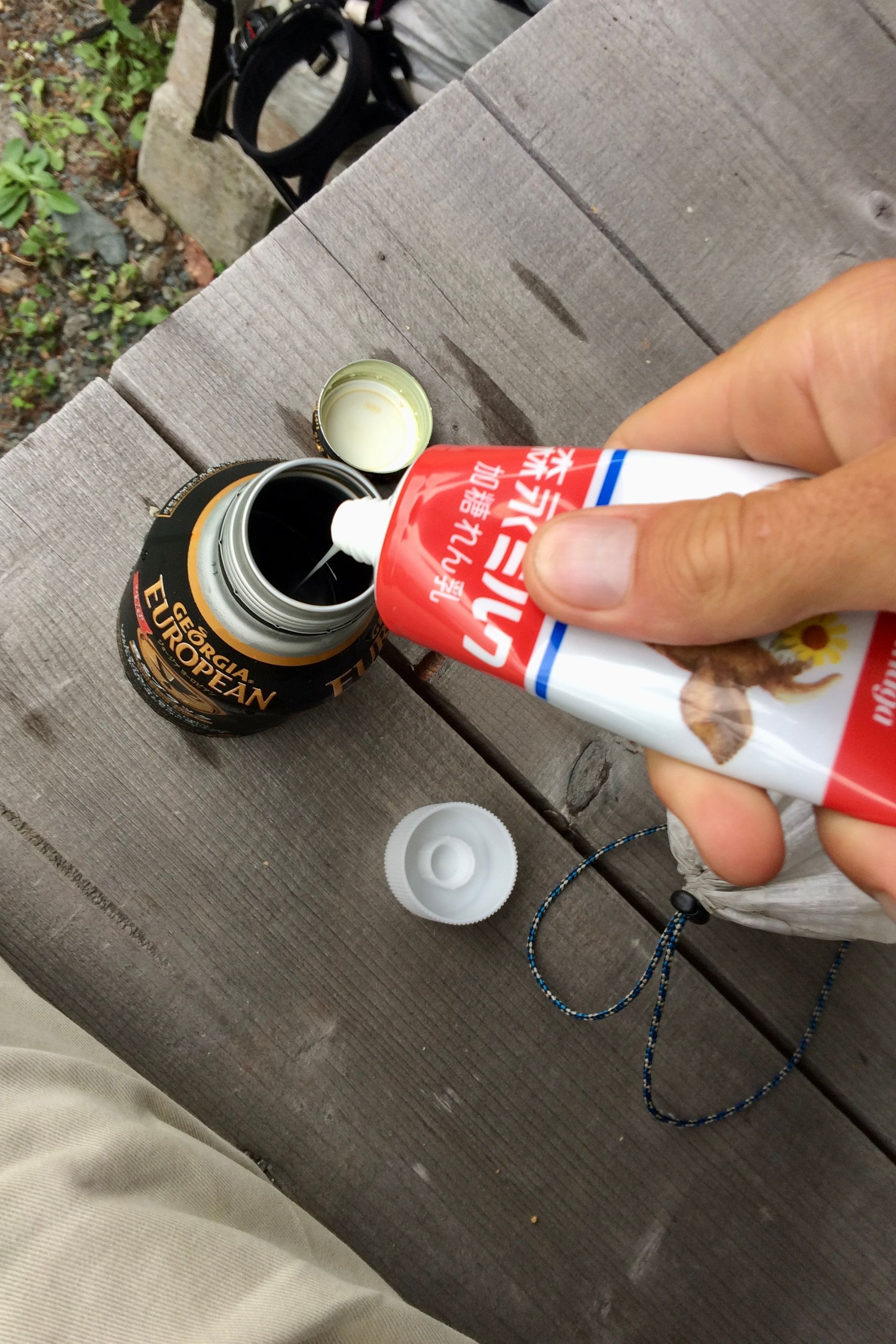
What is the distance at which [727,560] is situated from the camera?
39 cm

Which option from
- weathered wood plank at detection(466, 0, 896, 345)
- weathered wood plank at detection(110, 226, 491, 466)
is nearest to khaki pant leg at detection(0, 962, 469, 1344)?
weathered wood plank at detection(110, 226, 491, 466)

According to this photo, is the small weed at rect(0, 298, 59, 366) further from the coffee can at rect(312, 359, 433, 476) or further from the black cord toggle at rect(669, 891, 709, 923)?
the black cord toggle at rect(669, 891, 709, 923)

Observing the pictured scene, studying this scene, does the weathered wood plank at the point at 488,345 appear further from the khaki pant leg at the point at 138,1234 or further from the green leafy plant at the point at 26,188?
the green leafy plant at the point at 26,188

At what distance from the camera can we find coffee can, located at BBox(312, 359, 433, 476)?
0.66m

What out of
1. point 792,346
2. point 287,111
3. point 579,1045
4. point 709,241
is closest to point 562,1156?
point 579,1045

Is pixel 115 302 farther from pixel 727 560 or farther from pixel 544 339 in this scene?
pixel 727 560

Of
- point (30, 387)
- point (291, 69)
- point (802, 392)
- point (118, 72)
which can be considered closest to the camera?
point (802, 392)

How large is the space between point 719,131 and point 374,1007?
2.57 ft

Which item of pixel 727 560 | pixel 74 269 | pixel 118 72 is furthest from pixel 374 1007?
pixel 118 72

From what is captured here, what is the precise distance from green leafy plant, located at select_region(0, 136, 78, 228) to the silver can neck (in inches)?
40.2

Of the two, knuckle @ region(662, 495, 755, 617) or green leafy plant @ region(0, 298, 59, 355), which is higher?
green leafy plant @ region(0, 298, 59, 355)

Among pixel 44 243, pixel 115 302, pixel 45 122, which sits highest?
pixel 45 122

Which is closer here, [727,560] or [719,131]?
[727,560]

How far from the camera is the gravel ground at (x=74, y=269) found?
1.17 m
